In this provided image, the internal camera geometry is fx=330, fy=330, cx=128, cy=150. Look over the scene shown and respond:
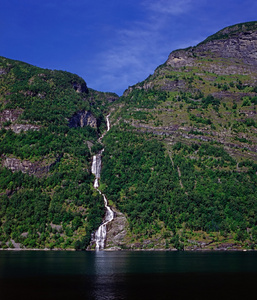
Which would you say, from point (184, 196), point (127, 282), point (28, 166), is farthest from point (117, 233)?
point (127, 282)

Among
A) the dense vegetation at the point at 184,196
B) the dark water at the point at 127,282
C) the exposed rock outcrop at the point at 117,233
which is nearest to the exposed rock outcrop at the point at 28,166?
the dense vegetation at the point at 184,196

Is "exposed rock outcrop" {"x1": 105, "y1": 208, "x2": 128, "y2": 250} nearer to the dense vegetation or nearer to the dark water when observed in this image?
the dense vegetation

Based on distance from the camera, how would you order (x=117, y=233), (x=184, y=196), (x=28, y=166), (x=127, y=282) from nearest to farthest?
(x=127, y=282) < (x=117, y=233) < (x=184, y=196) < (x=28, y=166)

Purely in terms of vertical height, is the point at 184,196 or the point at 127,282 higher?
the point at 184,196

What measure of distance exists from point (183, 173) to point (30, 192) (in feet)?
272

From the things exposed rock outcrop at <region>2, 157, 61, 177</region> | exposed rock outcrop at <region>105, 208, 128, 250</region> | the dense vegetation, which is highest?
exposed rock outcrop at <region>2, 157, 61, 177</region>

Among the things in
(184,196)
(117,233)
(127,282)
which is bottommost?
(117,233)

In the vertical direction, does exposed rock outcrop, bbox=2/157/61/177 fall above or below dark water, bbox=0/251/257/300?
above

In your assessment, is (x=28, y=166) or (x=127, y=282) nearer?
(x=127, y=282)

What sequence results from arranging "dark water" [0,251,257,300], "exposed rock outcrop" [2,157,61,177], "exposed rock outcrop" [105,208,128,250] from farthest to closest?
1. "exposed rock outcrop" [2,157,61,177]
2. "exposed rock outcrop" [105,208,128,250]
3. "dark water" [0,251,257,300]

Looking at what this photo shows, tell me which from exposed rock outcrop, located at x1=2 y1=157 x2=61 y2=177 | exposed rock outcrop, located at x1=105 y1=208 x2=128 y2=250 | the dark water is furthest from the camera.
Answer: exposed rock outcrop, located at x1=2 y1=157 x2=61 y2=177

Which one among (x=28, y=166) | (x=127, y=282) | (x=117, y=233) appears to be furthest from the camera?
(x=28, y=166)

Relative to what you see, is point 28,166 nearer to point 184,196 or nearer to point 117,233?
point 117,233

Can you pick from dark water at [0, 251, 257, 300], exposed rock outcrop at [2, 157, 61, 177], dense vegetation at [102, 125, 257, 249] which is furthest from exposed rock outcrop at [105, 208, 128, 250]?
dark water at [0, 251, 257, 300]
